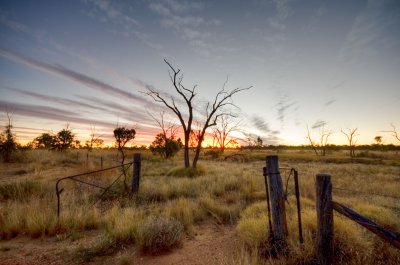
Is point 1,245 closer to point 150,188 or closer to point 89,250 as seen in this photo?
point 89,250

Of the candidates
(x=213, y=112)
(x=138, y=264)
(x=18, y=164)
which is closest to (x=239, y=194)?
(x=138, y=264)

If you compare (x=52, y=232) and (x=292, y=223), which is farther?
(x=52, y=232)

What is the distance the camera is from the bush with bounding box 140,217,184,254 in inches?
203

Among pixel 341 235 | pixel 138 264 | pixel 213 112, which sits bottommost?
pixel 138 264

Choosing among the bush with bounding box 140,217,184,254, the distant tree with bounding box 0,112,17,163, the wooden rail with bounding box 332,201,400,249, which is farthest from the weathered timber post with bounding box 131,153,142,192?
the distant tree with bounding box 0,112,17,163

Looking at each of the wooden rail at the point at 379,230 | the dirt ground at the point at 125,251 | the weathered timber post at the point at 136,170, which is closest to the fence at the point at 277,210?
the dirt ground at the point at 125,251

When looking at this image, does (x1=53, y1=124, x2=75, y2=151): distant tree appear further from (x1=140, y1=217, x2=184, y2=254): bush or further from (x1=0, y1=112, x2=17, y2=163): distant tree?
(x1=140, y1=217, x2=184, y2=254): bush

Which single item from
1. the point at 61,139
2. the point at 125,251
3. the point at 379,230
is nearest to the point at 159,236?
the point at 125,251

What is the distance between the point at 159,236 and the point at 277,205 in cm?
270

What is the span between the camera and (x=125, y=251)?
16.5 feet

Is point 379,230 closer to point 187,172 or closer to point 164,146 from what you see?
point 187,172

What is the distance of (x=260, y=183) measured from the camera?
12125 millimetres

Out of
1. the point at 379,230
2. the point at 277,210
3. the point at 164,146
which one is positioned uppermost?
the point at 164,146

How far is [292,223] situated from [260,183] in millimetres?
6684
